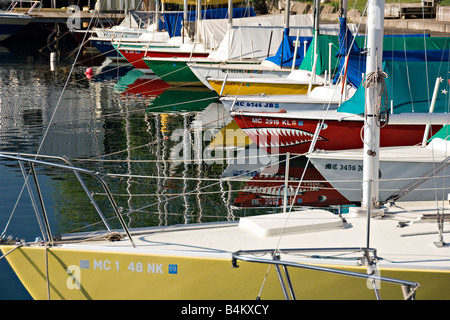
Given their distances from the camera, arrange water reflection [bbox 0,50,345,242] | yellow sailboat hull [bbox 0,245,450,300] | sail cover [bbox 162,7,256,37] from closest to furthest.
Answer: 1. yellow sailboat hull [bbox 0,245,450,300]
2. water reflection [bbox 0,50,345,242]
3. sail cover [bbox 162,7,256,37]

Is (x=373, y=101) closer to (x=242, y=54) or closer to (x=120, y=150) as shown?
(x=120, y=150)

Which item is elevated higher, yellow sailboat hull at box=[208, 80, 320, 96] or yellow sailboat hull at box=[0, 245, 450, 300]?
yellow sailboat hull at box=[208, 80, 320, 96]

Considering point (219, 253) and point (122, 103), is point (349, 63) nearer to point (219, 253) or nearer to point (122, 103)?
point (219, 253)

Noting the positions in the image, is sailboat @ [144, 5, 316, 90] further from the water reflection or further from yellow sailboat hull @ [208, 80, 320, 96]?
yellow sailboat hull @ [208, 80, 320, 96]

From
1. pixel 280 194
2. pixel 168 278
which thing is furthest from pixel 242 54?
pixel 168 278

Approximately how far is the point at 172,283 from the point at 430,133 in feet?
32.1

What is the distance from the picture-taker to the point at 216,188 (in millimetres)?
15125

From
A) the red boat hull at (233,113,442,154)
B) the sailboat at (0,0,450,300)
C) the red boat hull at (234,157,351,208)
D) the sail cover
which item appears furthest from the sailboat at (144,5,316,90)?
the sailboat at (0,0,450,300)

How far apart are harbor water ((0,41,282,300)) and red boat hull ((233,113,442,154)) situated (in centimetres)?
74

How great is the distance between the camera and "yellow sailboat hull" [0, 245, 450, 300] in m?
7.20

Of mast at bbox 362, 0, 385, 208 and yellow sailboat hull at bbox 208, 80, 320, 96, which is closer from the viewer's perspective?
→ mast at bbox 362, 0, 385, 208

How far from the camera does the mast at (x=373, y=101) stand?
341 inches

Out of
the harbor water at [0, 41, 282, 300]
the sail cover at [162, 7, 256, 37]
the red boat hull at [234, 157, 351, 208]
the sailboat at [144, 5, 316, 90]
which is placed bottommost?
the red boat hull at [234, 157, 351, 208]

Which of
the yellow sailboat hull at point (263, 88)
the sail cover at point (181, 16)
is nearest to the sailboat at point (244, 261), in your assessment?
the yellow sailboat hull at point (263, 88)
